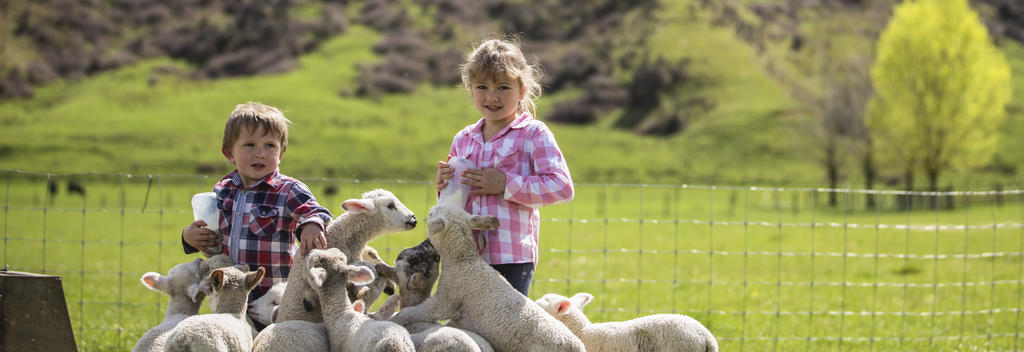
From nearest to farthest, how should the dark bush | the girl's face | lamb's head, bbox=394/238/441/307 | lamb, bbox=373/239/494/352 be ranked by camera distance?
lamb, bbox=373/239/494/352 → lamb's head, bbox=394/238/441/307 → the girl's face → the dark bush

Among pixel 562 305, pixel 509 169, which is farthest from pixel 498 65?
pixel 562 305

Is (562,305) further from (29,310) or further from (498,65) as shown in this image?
(29,310)

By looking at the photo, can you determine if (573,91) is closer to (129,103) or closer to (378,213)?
(129,103)

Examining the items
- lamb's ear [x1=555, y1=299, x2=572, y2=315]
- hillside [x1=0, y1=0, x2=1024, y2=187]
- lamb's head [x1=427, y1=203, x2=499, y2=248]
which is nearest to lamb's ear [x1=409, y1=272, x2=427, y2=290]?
lamb's head [x1=427, y1=203, x2=499, y2=248]

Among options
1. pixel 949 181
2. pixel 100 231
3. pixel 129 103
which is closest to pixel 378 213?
pixel 100 231

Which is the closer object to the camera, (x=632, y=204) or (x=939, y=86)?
(x=939, y=86)

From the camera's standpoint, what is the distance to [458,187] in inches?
186

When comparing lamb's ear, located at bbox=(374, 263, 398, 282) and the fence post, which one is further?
lamb's ear, located at bbox=(374, 263, 398, 282)

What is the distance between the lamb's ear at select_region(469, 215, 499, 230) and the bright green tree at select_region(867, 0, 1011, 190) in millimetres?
41134

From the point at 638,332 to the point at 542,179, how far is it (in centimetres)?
102

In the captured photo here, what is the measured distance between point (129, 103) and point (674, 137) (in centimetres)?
4573

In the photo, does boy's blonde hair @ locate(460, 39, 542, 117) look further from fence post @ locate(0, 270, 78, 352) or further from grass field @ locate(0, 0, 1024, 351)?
fence post @ locate(0, 270, 78, 352)

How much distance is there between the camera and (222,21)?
322 feet

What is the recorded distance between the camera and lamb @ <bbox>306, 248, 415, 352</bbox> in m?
4.07
